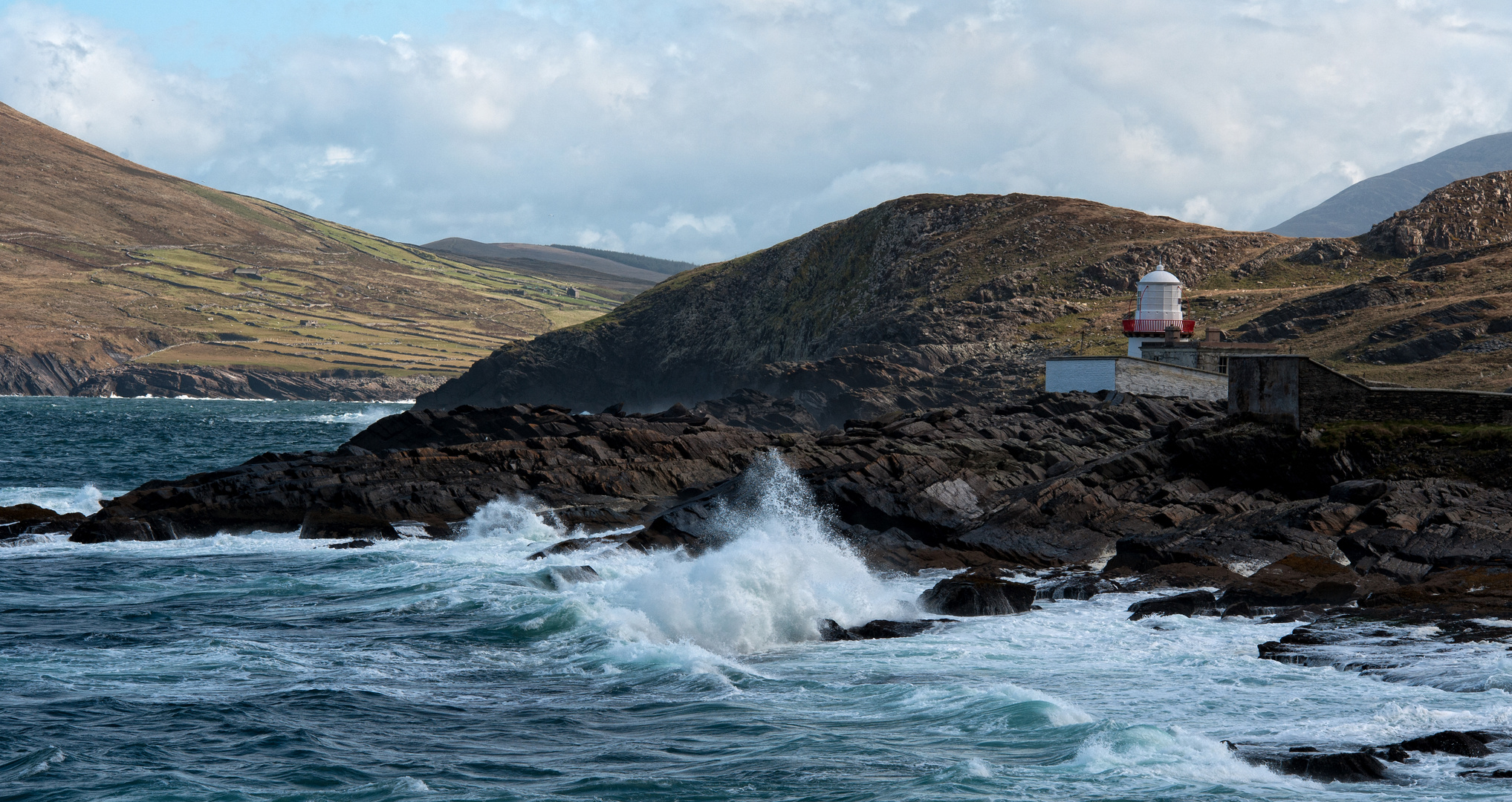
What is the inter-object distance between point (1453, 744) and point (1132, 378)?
3075 centimetres

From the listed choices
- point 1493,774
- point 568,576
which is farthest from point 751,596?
point 1493,774

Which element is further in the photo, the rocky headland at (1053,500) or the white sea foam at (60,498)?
the white sea foam at (60,498)

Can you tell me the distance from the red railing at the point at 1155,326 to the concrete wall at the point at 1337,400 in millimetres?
19246

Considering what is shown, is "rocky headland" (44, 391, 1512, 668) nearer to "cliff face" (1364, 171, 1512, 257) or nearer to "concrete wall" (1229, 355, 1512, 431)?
"concrete wall" (1229, 355, 1512, 431)

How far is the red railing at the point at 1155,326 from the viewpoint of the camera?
146ft

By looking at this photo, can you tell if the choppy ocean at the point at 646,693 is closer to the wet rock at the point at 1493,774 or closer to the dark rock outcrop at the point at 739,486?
the wet rock at the point at 1493,774

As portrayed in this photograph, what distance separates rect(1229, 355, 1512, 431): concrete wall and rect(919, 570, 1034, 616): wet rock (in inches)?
432

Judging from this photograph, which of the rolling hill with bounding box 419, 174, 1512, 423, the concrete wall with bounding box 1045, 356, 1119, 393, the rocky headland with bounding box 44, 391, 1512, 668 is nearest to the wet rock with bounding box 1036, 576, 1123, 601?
the rocky headland with bounding box 44, 391, 1512, 668

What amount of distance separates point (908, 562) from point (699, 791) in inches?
452

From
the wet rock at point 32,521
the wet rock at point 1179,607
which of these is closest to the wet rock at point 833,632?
the wet rock at point 1179,607

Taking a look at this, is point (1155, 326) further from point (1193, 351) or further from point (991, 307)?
point (991, 307)

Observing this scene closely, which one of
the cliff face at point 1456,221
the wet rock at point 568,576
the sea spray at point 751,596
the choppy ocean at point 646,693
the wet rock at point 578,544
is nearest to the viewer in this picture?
the choppy ocean at point 646,693

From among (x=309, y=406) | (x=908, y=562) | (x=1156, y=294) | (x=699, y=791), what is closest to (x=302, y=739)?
(x=699, y=791)

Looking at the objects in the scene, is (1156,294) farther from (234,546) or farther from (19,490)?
(19,490)
